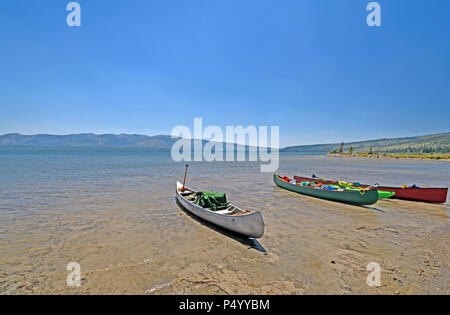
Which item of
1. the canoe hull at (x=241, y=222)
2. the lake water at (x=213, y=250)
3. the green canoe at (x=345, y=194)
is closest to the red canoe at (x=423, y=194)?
the lake water at (x=213, y=250)

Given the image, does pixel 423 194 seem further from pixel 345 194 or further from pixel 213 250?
pixel 213 250

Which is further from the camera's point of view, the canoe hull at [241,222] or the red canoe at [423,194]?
the red canoe at [423,194]

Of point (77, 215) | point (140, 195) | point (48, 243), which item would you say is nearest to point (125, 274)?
point (48, 243)

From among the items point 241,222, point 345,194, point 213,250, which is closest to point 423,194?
point 345,194

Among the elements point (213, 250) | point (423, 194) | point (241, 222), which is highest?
point (241, 222)

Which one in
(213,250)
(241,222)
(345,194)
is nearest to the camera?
(213,250)

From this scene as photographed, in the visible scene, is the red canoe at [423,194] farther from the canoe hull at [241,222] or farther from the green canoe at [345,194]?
the canoe hull at [241,222]

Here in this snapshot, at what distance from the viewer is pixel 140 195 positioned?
17000mm

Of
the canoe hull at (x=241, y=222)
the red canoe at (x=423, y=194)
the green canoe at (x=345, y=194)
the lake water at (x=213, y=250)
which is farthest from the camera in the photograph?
the red canoe at (x=423, y=194)

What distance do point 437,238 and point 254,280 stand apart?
9.07 meters

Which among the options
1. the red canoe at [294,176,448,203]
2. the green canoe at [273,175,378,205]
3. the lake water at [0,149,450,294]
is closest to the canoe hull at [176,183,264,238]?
the lake water at [0,149,450,294]

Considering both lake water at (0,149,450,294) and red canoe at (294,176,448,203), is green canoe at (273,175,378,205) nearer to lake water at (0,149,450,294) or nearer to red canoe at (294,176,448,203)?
lake water at (0,149,450,294)
